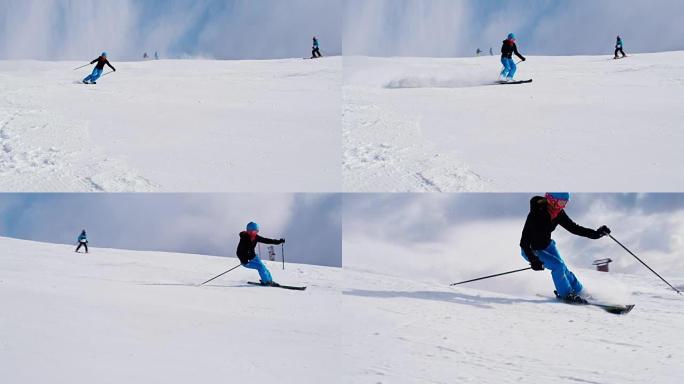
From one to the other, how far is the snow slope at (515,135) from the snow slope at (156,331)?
1823mm

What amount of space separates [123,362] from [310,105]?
22.1ft

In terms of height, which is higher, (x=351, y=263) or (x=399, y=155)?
(x=399, y=155)

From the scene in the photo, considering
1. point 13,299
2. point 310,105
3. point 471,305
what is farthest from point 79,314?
point 310,105

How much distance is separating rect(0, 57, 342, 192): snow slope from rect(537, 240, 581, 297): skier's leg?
96.0 inches

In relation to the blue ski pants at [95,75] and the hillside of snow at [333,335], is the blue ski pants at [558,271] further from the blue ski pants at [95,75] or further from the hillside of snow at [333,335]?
the blue ski pants at [95,75]

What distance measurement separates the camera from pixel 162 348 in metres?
3.93

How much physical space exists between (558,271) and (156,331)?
13.1 ft

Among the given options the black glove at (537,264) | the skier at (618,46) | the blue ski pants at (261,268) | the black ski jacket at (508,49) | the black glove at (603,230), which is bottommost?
the blue ski pants at (261,268)

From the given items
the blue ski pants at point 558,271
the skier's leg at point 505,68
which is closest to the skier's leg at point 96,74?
the skier's leg at point 505,68

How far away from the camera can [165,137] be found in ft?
24.4

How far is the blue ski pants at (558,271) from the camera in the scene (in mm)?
5617

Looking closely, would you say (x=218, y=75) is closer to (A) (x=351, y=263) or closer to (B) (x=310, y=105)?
(B) (x=310, y=105)

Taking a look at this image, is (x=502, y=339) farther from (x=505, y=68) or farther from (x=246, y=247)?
(x=505, y=68)

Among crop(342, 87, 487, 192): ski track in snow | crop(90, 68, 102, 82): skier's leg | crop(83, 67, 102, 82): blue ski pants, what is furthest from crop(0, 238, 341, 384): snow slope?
crop(90, 68, 102, 82): skier's leg
